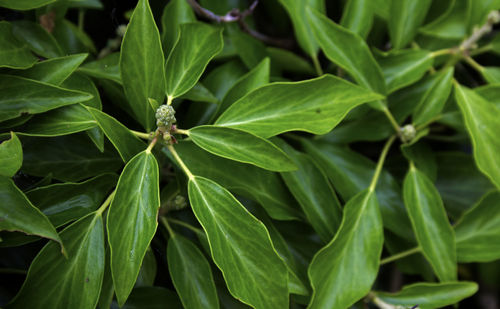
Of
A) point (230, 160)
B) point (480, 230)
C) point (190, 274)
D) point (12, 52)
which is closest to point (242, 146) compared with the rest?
point (230, 160)

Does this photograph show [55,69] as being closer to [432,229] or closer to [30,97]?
[30,97]

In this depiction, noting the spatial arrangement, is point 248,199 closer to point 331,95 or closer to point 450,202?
point 331,95

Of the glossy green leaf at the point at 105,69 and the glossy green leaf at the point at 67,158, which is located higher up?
the glossy green leaf at the point at 105,69

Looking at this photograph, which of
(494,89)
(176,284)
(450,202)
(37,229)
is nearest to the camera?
(37,229)

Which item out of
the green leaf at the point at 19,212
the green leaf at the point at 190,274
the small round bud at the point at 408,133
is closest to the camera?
the green leaf at the point at 19,212

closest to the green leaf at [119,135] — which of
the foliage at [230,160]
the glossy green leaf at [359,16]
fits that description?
the foliage at [230,160]

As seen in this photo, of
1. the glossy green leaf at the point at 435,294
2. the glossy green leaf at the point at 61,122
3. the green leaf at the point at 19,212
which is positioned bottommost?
the glossy green leaf at the point at 435,294

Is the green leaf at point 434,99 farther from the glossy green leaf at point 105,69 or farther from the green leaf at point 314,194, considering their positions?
the glossy green leaf at point 105,69

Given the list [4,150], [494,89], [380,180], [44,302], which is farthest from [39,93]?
[494,89]

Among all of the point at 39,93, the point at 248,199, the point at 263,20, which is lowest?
the point at 248,199
